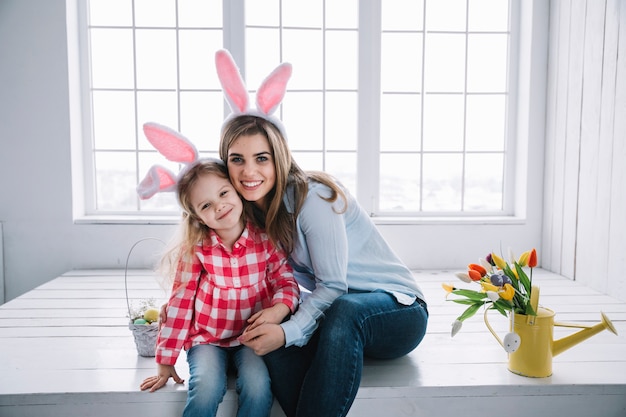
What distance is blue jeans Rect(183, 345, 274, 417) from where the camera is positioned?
1.34 meters

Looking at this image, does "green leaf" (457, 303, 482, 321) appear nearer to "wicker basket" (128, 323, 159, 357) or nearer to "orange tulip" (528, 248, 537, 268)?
"orange tulip" (528, 248, 537, 268)

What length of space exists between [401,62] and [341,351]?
2.25m

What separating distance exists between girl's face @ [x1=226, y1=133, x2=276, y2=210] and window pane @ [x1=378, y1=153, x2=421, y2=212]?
175cm

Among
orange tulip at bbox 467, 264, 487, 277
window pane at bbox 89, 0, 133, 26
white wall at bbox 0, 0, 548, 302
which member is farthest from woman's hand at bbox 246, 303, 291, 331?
window pane at bbox 89, 0, 133, 26

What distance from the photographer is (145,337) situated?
5.48ft

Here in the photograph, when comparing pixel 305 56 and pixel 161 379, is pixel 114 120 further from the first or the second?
pixel 161 379

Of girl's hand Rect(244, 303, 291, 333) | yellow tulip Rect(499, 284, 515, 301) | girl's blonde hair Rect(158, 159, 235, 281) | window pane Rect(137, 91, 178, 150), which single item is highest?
window pane Rect(137, 91, 178, 150)

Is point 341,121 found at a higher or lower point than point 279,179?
higher

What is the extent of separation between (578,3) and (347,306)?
7.42 feet

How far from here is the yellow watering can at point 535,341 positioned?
148 centimetres

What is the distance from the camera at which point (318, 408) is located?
1.31 metres

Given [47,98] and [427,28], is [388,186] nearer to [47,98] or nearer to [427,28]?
[427,28]

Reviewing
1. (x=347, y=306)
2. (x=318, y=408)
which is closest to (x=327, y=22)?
(x=347, y=306)

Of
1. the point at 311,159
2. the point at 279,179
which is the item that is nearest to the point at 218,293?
the point at 279,179
